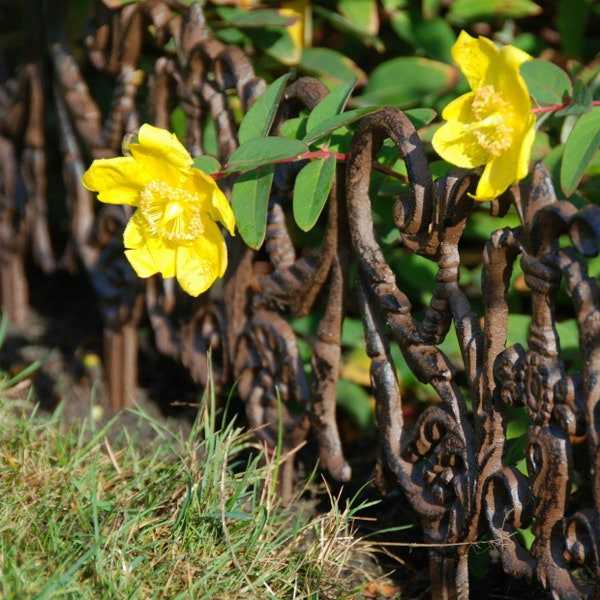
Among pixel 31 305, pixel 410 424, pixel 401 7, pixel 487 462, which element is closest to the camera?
pixel 487 462

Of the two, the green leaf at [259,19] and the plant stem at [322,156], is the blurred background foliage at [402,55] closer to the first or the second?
the green leaf at [259,19]

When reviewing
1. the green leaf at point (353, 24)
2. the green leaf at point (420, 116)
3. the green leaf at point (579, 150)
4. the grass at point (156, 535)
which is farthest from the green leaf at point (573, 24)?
the grass at point (156, 535)

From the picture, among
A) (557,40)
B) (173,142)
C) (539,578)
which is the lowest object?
(539,578)

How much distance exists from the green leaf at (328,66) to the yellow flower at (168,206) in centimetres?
72

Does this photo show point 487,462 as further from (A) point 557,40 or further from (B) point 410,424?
(A) point 557,40

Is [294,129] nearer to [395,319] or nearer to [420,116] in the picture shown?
[420,116]

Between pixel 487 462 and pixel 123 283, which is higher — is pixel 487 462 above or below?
above

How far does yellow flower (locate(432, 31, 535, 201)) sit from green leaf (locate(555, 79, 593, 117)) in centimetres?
9

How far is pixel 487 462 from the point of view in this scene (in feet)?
4.17

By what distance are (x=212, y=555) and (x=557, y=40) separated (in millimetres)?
1505

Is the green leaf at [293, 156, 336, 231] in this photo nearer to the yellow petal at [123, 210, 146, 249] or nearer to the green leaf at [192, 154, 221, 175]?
the green leaf at [192, 154, 221, 175]

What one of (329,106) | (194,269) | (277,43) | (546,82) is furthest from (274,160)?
(277,43)

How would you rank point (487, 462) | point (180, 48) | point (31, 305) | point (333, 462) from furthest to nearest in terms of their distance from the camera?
point (31, 305) → point (180, 48) → point (333, 462) → point (487, 462)

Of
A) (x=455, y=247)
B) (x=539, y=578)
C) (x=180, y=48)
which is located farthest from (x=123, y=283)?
(x=539, y=578)
